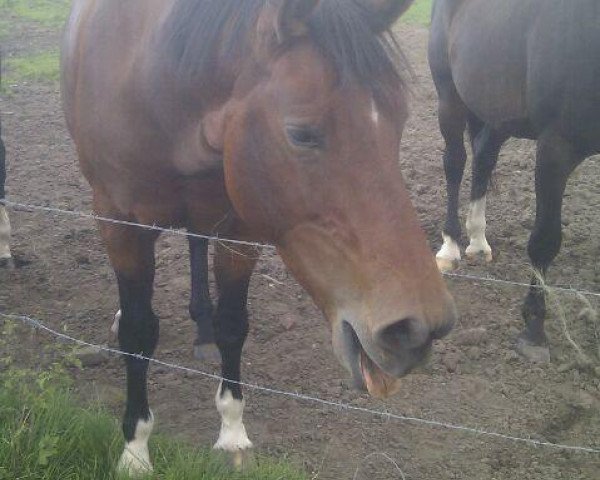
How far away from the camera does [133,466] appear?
2650 millimetres

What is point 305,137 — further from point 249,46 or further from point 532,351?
point 532,351

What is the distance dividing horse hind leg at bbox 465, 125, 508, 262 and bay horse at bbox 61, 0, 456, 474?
8.36 feet

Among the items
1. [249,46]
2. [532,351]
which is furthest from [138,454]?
[532,351]

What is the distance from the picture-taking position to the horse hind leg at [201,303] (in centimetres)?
371

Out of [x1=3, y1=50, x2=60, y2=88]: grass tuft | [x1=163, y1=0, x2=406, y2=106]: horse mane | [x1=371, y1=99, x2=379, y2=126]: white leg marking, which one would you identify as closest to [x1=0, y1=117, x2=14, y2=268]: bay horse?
[x1=163, y1=0, x2=406, y2=106]: horse mane

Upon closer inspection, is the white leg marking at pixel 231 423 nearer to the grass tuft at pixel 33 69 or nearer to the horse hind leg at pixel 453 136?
the horse hind leg at pixel 453 136

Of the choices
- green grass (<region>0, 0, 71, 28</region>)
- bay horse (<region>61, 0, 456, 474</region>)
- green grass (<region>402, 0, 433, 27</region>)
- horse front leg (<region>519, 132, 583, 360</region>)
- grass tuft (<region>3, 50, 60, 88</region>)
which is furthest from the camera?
green grass (<region>0, 0, 71, 28</region>)

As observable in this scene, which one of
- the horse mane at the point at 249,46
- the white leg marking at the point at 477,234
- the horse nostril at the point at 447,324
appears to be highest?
the horse mane at the point at 249,46

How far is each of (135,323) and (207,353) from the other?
32.4 inches

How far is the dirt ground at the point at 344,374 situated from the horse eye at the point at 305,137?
1.18 meters

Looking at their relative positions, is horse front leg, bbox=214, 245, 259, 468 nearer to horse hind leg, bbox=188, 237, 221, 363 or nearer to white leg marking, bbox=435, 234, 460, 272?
horse hind leg, bbox=188, 237, 221, 363

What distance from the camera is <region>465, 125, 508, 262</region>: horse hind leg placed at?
4801 mm

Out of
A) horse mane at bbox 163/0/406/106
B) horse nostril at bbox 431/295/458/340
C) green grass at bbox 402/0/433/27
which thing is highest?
horse mane at bbox 163/0/406/106

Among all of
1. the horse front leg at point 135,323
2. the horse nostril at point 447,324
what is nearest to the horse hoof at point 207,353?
the horse front leg at point 135,323
